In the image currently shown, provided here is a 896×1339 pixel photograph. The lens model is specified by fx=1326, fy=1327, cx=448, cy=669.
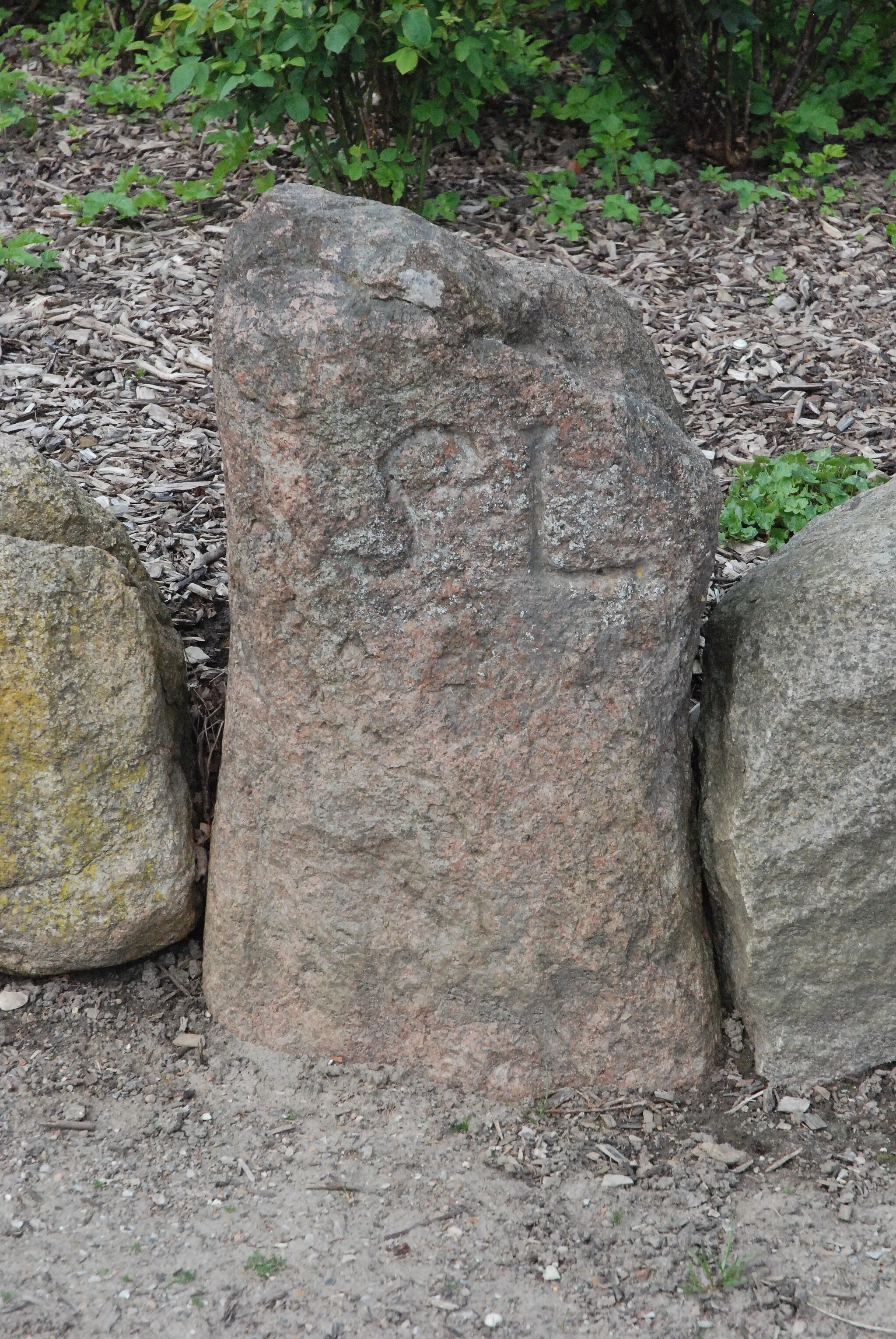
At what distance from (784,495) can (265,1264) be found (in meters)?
2.22

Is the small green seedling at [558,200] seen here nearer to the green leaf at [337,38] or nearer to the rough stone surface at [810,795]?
the green leaf at [337,38]

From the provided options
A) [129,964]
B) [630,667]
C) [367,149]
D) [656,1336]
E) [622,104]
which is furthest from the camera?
[622,104]

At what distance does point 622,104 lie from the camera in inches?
198

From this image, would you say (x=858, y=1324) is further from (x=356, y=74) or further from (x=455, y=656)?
(x=356, y=74)

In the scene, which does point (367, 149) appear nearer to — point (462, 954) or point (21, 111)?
point (21, 111)

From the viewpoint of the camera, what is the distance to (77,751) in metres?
2.41

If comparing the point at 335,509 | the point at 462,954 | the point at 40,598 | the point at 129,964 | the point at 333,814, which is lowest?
the point at 129,964

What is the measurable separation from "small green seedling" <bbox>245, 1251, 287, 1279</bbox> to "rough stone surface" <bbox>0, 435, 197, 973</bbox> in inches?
26.3

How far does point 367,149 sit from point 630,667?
8.59 feet

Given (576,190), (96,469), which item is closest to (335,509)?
(96,469)

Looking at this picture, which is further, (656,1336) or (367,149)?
(367,149)

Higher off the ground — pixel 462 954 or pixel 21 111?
pixel 21 111

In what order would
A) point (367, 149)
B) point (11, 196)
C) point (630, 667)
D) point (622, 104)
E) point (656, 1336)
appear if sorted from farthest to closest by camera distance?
point (622, 104) → point (11, 196) → point (367, 149) → point (630, 667) → point (656, 1336)

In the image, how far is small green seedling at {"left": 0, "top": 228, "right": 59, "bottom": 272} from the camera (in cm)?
425
